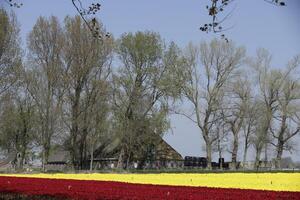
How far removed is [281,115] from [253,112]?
3.39m

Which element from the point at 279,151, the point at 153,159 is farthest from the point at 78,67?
the point at 279,151

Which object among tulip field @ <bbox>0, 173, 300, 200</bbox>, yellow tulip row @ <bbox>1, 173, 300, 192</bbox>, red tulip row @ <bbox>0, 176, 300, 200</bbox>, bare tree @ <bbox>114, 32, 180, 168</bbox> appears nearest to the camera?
red tulip row @ <bbox>0, 176, 300, 200</bbox>

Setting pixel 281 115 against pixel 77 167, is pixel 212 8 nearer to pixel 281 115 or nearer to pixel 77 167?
pixel 77 167

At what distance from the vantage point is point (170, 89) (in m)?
54.2

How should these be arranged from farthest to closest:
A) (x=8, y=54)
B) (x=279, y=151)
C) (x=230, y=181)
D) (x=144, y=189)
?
Result: (x=279, y=151) < (x=8, y=54) < (x=230, y=181) < (x=144, y=189)

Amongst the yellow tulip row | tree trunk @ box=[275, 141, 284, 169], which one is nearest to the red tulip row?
the yellow tulip row

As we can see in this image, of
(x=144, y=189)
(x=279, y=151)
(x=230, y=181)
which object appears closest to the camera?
(x=144, y=189)

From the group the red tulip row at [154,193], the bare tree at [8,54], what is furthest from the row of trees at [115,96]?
the red tulip row at [154,193]

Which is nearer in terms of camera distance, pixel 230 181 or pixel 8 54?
pixel 230 181

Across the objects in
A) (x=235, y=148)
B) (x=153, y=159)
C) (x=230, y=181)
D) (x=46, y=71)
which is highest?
(x=46, y=71)

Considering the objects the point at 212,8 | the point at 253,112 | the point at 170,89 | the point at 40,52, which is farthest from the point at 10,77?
the point at 212,8

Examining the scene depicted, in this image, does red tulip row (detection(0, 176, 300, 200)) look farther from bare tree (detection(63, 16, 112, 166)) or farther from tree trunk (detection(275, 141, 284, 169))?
tree trunk (detection(275, 141, 284, 169))

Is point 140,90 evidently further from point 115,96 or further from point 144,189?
point 144,189

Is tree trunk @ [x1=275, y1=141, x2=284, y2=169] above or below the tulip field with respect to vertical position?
above
